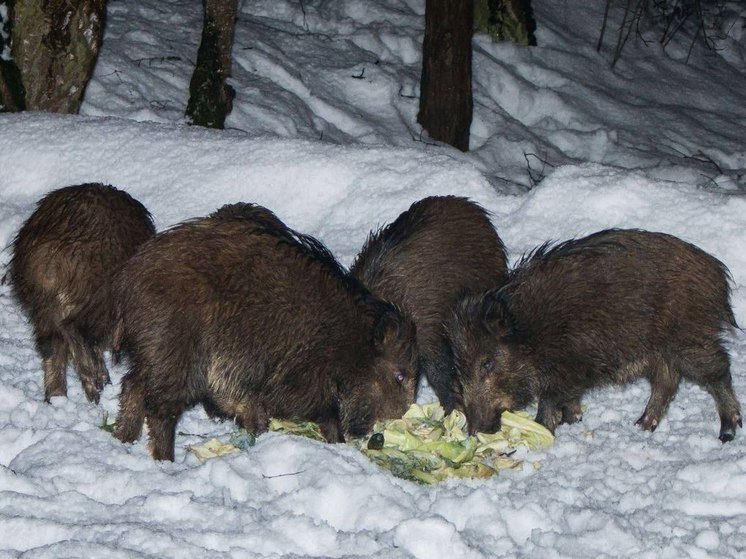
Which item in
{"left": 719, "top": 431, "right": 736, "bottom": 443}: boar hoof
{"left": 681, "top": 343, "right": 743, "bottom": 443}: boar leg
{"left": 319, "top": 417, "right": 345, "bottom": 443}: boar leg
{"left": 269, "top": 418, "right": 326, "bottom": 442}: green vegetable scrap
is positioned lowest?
{"left": 269, "top": 418, "right": 326, "bottom": 442}: green vegetable scrap

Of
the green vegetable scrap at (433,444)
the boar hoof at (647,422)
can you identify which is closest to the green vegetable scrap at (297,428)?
the green vegetable scrap at (433,444)

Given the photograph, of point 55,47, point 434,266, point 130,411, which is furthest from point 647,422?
point 55,47

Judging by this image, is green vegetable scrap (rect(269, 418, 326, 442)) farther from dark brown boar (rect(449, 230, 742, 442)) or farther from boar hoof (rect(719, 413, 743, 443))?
boar hoof (rect(719, 413, 743, 443))

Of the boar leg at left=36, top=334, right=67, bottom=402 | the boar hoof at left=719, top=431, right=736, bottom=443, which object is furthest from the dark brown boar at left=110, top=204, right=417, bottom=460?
the boar hoof at left=719, top=431, right=736, bottom=443

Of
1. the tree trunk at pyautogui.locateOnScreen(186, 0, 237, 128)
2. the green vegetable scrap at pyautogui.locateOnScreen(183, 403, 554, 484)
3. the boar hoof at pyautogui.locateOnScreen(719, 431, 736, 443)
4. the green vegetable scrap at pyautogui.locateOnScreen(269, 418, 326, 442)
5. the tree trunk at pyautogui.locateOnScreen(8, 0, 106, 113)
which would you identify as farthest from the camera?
the tree trunk at pyautogui.locateOnScreen(186, 0, 237, 128)

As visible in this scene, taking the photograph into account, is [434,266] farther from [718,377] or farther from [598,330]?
[718,377]

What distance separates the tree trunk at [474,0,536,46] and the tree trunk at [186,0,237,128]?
176 inches

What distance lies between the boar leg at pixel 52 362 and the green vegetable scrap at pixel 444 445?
4.87 feet

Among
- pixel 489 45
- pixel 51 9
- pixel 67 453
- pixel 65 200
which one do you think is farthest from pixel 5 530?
pixel 489 45

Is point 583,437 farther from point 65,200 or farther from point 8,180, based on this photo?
point 8,180

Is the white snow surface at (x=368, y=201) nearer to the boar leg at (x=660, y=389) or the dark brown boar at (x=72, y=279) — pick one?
the boar leg at (x=660, y=389)

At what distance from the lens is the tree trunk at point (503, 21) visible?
42.5 ft

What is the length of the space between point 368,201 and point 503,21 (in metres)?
6.35

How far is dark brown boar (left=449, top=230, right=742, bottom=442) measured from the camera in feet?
18.2
